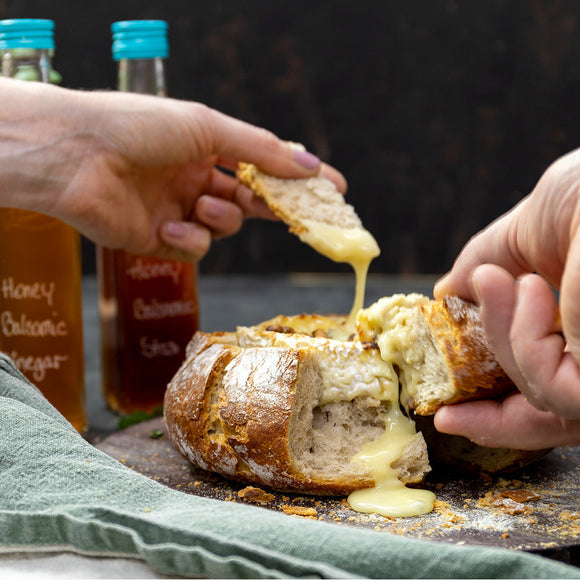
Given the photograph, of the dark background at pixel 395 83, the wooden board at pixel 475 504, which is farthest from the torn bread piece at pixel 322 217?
the dark background at pixel 395 83

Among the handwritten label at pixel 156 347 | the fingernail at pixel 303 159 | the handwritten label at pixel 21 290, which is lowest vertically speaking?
the handwritten label at pixel 156 347

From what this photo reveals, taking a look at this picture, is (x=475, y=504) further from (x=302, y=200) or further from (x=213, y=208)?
(x=213, y=208)

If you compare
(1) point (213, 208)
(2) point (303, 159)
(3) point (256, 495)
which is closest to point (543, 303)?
(3) point (256, 495)

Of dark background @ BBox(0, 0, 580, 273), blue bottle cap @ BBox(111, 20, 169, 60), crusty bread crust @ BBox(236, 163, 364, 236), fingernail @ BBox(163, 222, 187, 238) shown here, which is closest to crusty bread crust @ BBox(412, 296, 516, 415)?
crusty bread crust @ BBox(236, 163, 364, 236)

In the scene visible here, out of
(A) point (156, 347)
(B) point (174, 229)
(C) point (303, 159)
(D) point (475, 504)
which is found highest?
(C) point (303, 159)

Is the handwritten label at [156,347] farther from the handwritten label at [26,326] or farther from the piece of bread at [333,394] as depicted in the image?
the piece of bread at [333,394]

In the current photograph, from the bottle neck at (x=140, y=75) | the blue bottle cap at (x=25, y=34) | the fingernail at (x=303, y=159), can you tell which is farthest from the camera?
the bottle neck at (x=140, y=75)

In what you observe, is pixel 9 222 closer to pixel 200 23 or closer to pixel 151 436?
pixel 151 436

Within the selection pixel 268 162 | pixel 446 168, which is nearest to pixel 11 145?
pixel 268 162
